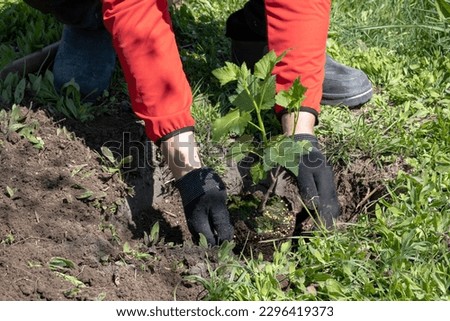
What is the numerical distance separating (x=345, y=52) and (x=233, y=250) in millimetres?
1308


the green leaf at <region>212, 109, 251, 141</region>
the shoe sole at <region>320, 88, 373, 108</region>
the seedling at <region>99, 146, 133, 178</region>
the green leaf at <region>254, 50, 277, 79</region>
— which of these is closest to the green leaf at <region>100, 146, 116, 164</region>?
the seedling at <region>99, 146, 133, 178</region>

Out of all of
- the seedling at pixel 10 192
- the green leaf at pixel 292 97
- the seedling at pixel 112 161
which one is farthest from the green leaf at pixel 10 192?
the green leaf at pixel 292 97

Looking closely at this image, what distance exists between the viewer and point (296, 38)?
10.0ft

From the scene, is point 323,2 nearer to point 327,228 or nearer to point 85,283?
point 327,228

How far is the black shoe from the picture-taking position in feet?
12.1

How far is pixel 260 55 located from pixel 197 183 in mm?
1058

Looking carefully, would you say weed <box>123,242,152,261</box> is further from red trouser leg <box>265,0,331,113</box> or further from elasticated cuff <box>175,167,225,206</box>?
red trouser leg <box>265,0,331,113</box>

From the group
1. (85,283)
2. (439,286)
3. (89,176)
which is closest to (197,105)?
(89,176)

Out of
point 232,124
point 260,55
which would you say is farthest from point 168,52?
point 260,55

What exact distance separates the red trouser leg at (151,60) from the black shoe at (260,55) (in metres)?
0.80

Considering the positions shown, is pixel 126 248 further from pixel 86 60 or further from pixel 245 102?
pixel 86 60

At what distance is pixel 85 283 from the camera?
276cm

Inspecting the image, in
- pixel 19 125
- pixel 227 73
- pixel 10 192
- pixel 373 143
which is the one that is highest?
pixel 227 73

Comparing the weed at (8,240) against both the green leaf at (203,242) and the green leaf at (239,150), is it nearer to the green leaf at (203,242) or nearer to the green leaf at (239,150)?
the green leaf at (203,242)
